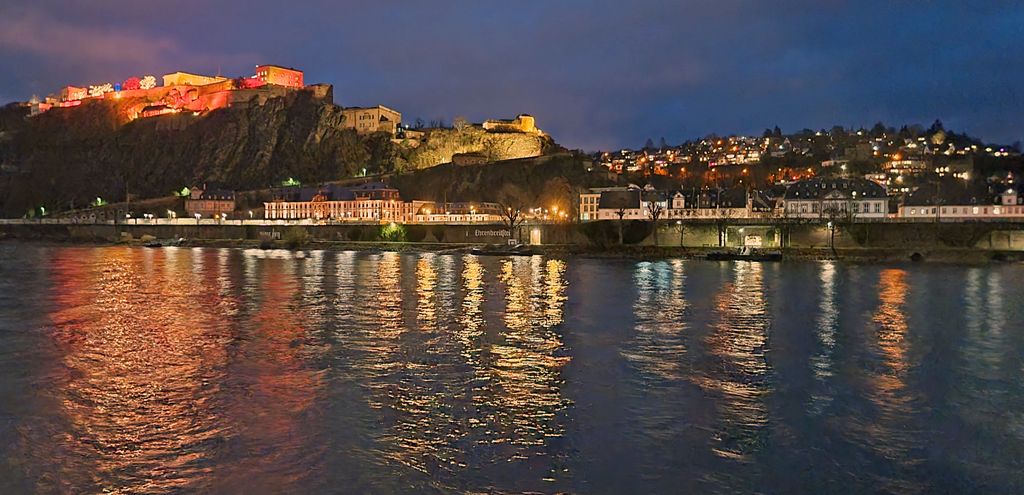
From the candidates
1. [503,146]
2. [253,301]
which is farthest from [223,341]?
[503,146]

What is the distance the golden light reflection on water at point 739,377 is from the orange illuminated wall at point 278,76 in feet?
360

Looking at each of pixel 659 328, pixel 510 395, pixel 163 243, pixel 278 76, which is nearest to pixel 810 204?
pixel 659 328

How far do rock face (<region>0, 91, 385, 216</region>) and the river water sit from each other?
260 feet

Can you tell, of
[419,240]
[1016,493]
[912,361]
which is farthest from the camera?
[419,240]

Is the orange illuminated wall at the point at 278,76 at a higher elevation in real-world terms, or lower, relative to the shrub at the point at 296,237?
higher

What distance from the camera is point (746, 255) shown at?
→ 163 ft

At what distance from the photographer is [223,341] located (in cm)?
1644

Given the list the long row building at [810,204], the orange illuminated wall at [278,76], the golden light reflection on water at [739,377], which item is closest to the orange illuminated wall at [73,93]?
the orange illuminated wall at [278,76]

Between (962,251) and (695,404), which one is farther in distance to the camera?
(962,251)

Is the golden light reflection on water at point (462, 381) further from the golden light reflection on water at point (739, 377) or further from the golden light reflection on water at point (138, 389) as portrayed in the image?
the golden light reflection on water at point (138, 389)

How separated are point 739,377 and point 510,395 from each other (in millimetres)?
4562

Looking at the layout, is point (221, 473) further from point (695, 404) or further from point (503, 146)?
point (503, 146)

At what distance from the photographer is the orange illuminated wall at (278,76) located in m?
118

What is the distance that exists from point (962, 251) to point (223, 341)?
49.8 metres
